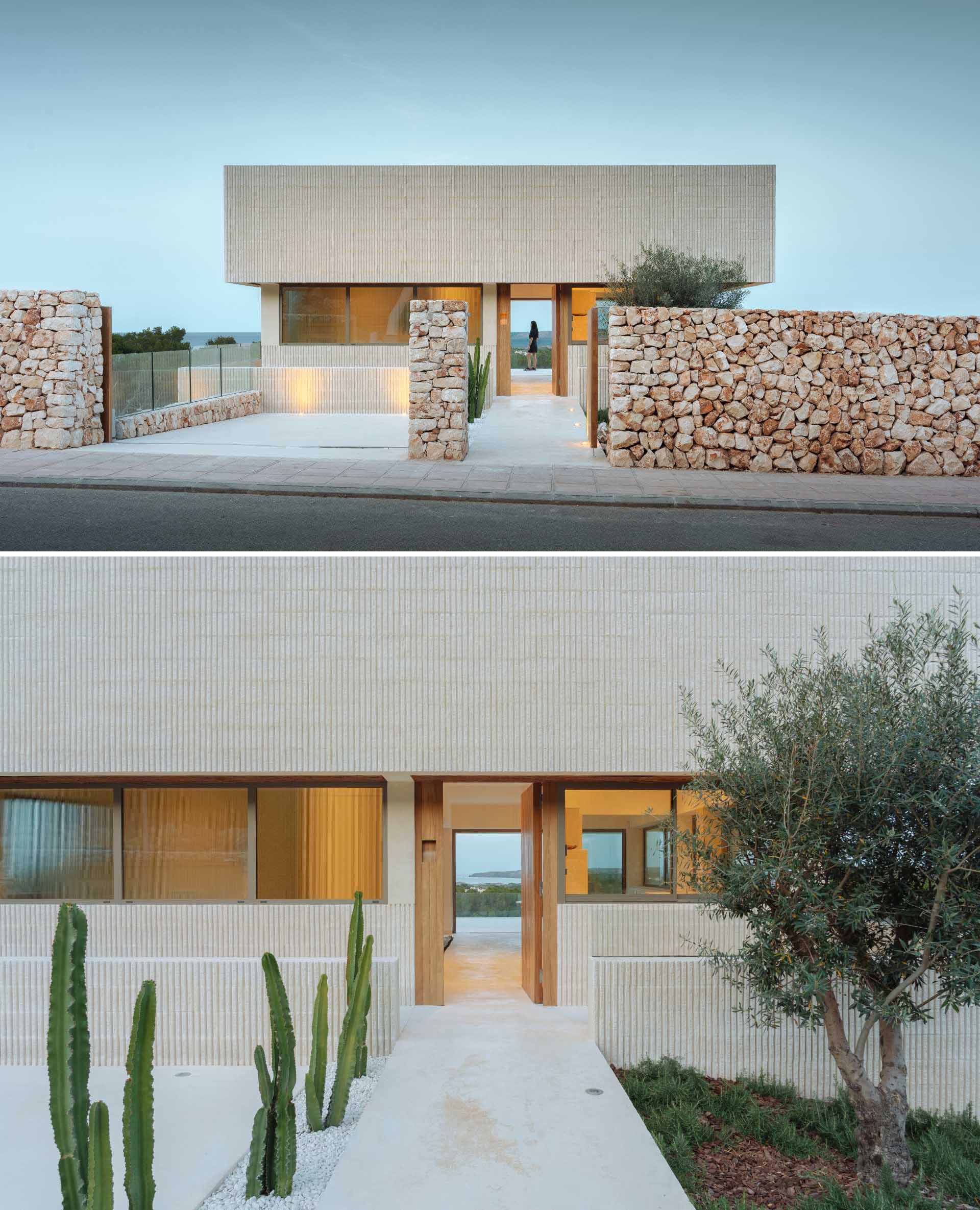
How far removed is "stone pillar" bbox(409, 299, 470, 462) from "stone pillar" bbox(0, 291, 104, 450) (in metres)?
5.50

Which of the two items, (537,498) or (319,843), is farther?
(537,498)

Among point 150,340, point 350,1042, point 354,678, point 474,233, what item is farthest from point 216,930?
point 150,340

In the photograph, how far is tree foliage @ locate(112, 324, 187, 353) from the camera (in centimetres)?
3644

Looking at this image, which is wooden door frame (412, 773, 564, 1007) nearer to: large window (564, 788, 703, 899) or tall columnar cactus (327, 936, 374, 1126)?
large window (564, 788, 703, 899)

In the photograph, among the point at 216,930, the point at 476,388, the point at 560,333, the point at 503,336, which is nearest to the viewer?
the point at 216,930

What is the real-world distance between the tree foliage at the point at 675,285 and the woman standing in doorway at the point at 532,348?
698 centimetres

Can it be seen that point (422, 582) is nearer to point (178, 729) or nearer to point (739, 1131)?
point (178, 729)

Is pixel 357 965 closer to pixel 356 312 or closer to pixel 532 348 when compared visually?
pixel 356 312

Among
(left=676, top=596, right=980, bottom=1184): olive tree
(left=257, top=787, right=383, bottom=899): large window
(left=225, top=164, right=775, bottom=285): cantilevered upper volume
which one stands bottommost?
(left=257, top=787, right=383, bottom=899): large window

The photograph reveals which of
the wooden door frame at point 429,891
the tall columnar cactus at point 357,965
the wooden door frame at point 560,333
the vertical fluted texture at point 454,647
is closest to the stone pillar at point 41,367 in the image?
the vertical fluted texture at point 454,647

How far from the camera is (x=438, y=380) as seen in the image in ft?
55.3

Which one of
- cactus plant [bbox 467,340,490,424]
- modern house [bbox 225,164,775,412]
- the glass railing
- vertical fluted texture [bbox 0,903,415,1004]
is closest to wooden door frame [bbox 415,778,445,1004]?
vertical fluted texture [bbox 0,903,415,1004]

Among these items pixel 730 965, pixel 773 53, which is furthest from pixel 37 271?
pixel 730 965

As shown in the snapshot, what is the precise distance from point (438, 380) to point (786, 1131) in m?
11.8
